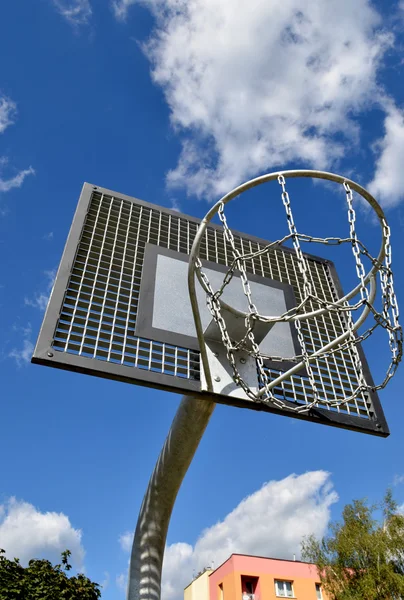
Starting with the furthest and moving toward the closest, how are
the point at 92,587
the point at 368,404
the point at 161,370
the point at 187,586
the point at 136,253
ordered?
the point at 187,586 < the point at 92,587 < the point at 136,253 < the point at 368,404 < the point at 161,370

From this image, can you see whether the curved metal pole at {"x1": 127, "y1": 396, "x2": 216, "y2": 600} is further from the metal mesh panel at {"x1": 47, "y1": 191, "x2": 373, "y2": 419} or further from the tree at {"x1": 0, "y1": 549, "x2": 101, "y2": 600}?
the tree at {"x1": 0, "y1": 549, "x2": 101, "y2": 600}

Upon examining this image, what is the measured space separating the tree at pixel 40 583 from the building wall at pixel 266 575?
12.6 metres

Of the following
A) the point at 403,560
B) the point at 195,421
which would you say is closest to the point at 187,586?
the point at 403,560

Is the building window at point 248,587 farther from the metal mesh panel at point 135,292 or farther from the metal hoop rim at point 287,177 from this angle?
the metal hoop rim at point 287,177

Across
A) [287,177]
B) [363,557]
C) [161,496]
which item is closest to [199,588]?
[363,557]

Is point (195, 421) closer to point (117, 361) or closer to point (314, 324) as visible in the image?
point (117, 361)

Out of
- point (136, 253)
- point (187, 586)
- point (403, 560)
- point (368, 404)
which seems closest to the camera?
point (368, 404)

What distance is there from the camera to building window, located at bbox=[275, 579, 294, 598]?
18.4 meters

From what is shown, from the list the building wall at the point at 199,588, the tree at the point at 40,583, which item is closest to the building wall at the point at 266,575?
the building wall at the point at 199,588

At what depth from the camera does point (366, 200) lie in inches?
141

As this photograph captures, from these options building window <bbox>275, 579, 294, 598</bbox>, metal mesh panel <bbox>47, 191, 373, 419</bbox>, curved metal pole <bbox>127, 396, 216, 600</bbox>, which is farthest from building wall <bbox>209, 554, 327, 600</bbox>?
metal mesh panel <bbox>47, 191, 373, 419</bbox>

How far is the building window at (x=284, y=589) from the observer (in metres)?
18.4

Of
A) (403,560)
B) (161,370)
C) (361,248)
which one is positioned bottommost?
(161,370)

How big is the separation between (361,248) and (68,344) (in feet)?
7.44
